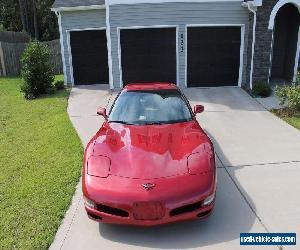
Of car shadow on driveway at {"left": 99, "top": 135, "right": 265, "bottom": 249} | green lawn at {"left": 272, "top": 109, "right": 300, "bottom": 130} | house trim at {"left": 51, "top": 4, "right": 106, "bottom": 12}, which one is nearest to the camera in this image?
car shadow on driveway at {"left": 99, "top": 135, "right": 265, "bottom": 249}

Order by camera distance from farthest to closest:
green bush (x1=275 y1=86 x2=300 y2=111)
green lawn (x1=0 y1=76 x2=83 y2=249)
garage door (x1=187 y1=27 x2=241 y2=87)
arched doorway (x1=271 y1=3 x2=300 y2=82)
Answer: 1. arched doorway (x1=271 y1=3 x2=300 y2=82)
2. garage door (x1=187 y1=27 x2=241 y2=87)
3. green bush (x1=275 y1=86 x2=300 y2=111)
4. green lawn (x1=0 y1=76 x2=83 y2=249)

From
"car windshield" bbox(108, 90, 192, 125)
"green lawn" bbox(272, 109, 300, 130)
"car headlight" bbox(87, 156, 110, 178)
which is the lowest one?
"green lawn" bbox(272, 109, 300, 130)

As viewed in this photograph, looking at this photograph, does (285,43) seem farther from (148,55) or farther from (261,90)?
(148,55)

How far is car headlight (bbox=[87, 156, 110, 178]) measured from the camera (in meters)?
4.79

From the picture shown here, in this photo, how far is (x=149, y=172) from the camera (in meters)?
4.71

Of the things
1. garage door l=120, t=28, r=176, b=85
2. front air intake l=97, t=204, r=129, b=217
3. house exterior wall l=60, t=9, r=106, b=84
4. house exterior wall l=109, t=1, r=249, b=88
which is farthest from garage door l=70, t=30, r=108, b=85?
front air intake l=97, t=204, r=129, b=217

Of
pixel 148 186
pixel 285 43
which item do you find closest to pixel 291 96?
pixel 285 43

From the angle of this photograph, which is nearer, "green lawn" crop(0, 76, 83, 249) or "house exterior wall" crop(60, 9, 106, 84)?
"green lawn" crop(0, 76, 83, 249)

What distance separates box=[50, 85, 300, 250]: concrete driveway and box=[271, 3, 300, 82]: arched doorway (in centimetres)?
528

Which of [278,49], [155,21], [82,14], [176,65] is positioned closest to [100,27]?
[82,14]

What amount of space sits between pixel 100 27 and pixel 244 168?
10037mm

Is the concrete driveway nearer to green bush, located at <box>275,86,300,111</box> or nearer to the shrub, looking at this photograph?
green bush, located at <box>275,86,300,111</box>

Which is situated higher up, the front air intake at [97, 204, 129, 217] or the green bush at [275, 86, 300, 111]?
the front air intake at [97, 204, 129, 217]

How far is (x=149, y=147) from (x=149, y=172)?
62 cm
